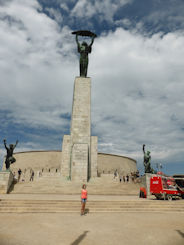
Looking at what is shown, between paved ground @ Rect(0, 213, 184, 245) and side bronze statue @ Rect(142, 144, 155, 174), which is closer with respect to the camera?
paved ground @ Rect(0, 213, 184, 245)

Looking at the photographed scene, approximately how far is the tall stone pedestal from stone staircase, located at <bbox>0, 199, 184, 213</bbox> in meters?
10.4

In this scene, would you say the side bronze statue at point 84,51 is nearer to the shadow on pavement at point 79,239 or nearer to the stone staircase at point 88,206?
the stone staircase at point 88,206

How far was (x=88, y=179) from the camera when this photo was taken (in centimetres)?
1953

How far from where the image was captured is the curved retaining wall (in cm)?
3662

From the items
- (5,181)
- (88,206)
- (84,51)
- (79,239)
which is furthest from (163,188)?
(84,51)

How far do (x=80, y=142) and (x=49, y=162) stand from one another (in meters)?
18.7

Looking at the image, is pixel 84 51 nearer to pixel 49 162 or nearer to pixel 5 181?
pixel 5 181

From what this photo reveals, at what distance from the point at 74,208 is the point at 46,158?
3084 cm

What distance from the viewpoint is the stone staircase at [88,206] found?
7.75 meters

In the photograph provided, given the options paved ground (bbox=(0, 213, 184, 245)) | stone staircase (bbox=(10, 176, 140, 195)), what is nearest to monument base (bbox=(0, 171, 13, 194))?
stone staircase (bbox=(10, 176, 140, 195))

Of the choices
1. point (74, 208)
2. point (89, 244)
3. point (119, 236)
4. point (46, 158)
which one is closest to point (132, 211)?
point (74, 208)

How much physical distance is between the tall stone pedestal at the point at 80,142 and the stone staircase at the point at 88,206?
34.0 ft

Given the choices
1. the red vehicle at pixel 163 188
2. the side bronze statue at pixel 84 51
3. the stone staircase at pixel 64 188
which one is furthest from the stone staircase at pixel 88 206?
the side bronze statue at pixel 84 51

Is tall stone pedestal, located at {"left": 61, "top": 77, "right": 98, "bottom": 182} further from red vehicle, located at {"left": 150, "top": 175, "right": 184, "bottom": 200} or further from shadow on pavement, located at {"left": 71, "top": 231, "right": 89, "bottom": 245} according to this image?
shadow on pavement, located at {"left": 71, "top": 231, "right": 89, "bottom": 245}
